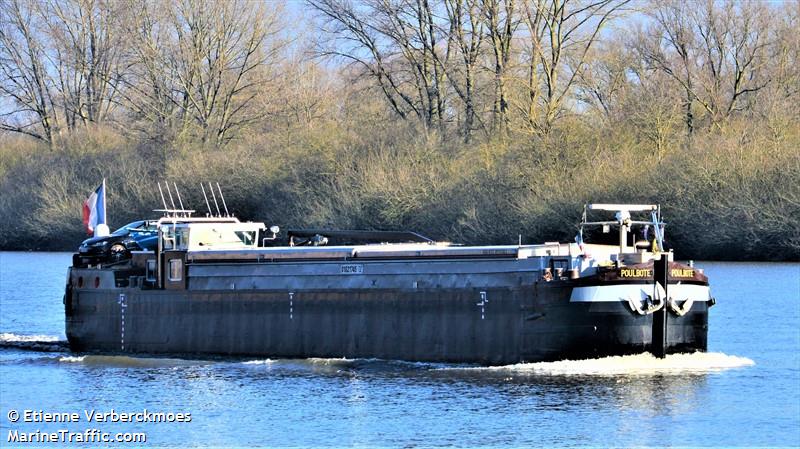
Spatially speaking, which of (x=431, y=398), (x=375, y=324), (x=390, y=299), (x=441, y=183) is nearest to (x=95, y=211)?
(x=375, y=324)

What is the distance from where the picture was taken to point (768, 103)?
8006cm

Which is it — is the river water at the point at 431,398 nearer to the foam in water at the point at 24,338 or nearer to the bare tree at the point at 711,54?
the foam in water at the point at 24,338

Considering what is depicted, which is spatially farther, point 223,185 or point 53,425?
point 223,185

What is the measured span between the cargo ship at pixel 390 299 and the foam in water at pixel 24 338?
3.18 m

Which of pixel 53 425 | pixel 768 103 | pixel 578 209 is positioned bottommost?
pixel 53 425

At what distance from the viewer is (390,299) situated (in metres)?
39.4

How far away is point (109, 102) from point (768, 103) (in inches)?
2094

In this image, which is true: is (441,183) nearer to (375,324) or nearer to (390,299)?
(375,324)

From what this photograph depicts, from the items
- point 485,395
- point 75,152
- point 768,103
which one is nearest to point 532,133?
point 768,103

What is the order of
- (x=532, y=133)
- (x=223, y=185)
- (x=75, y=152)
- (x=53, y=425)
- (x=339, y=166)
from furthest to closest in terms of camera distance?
(x=75, y=152)
(x=223, y=185)
(x=339, y=166)
(x=532, y=133)
(x=53, y=425)

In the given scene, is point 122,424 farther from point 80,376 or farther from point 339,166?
point 339,166

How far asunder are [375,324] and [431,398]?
18.2 feet

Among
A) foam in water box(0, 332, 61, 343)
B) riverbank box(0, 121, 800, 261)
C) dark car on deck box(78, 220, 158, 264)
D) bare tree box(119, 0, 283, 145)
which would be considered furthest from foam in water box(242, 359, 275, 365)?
bare tree box(119, 0, 283, 145)

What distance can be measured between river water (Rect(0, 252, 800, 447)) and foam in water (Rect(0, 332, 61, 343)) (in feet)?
8.51
